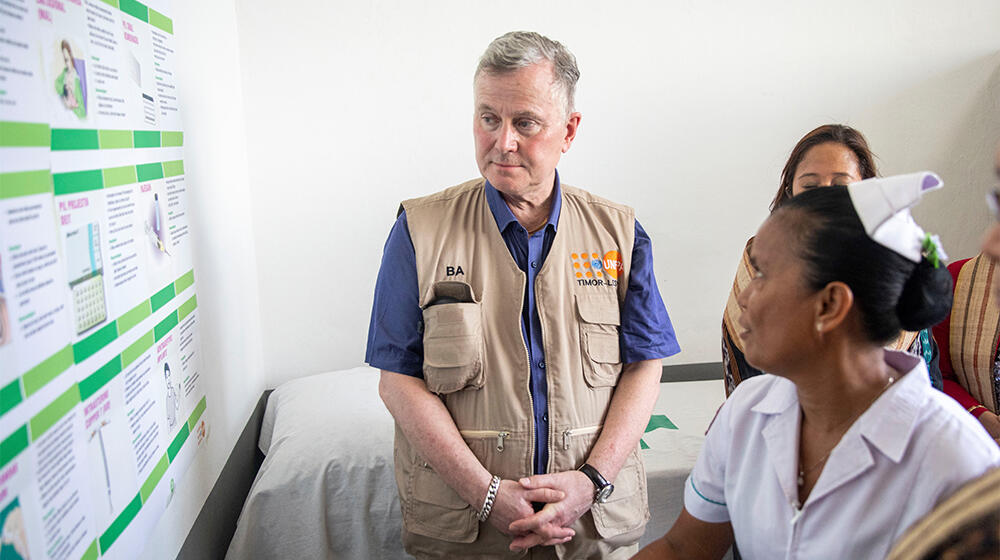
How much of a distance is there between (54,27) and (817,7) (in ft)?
8.35

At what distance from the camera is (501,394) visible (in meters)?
1.46

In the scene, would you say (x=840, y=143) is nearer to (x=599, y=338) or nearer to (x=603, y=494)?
(x=599, y=338)

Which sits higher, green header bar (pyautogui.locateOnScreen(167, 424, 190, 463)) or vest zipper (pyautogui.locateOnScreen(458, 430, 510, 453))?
vest zipper (pyautogui.locateOnScreen(458, 430, 510, 453))

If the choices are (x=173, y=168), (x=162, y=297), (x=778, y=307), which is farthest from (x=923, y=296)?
(x=173, y=168)

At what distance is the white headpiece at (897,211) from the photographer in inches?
37.4

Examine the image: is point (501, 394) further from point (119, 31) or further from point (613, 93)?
point (613, 93)

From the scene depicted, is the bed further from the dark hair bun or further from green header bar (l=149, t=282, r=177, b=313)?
the dark hair bun

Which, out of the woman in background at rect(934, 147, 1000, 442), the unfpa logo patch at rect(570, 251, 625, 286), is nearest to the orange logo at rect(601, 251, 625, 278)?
the unfpa logo patch at rect(570, 251, 625, 286)

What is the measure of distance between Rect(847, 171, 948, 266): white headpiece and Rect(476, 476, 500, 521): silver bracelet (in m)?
0.82

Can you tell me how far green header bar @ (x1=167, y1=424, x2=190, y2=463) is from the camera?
4.81 ft

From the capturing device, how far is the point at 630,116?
8.76 feet

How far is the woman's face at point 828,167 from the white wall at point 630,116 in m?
0.84

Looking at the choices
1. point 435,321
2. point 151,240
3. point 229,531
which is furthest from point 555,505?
point 229,531

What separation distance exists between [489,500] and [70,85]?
100cm
